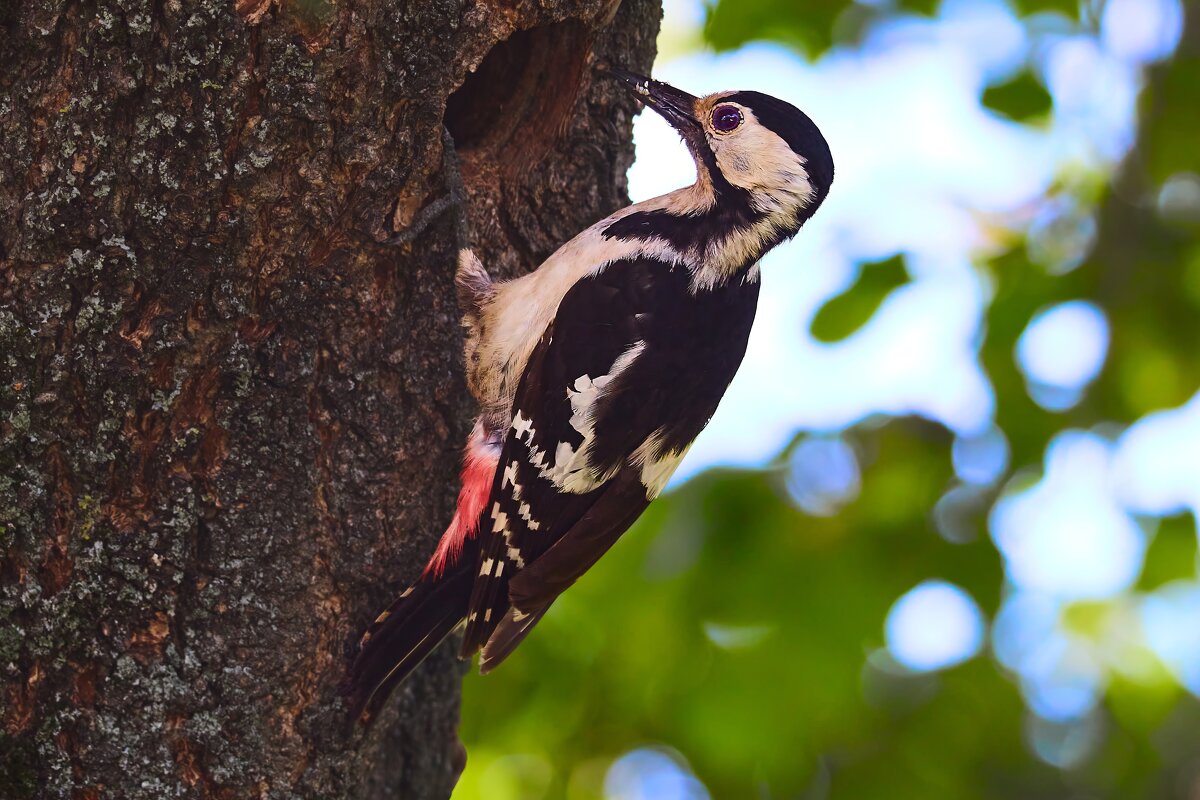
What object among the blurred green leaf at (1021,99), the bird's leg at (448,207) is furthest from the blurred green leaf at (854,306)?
the bird's leg at (448,207)

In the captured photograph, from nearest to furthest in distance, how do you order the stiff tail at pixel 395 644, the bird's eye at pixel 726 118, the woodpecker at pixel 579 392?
the stiff tail at pixel 395 644 → the woodpecker at pixel 579 392 → the bird's eye at pixel 726 118

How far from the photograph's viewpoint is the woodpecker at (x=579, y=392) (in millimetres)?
2553

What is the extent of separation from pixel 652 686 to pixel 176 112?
1912 millimetres

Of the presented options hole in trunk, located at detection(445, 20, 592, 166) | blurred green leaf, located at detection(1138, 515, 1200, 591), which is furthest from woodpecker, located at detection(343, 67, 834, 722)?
blurred green leaf, located at detection(1138, 515, 1200, 591)

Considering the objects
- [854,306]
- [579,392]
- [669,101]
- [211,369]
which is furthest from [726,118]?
[211,369]

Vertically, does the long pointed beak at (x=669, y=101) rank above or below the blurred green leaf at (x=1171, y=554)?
above

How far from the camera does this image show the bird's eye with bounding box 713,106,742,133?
3000 mm

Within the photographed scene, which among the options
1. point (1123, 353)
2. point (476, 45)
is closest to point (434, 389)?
point (476, 45)

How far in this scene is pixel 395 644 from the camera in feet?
7.81

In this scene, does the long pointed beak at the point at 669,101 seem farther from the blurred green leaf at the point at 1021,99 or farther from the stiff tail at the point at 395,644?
the stiff tail at the point at 395,644

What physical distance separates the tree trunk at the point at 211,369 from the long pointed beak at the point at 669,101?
13.5 inches

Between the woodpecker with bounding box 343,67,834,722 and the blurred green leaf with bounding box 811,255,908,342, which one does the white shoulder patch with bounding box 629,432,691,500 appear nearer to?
the woodpecker with bounding box 343,67,834,722

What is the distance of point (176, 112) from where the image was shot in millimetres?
2057

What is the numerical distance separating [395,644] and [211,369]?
25.6 inches
